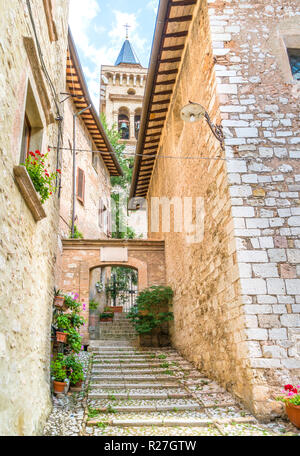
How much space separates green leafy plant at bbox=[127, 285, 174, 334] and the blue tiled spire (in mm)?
23879

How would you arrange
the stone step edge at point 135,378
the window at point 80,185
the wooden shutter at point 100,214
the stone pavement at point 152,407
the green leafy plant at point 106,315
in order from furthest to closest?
the wooden shutter at point 100,214
the green leafy plant at point 106,315
the window at point 80,185
the stone step edge at point 135,378
the stone pavement at point 152,407

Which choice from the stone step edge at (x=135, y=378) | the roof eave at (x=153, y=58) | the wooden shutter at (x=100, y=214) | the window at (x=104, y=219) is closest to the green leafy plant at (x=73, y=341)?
the stone step edge at (x=135, y=378)

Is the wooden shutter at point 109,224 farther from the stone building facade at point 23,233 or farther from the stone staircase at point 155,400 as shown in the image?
the stone building facade at point 23,233

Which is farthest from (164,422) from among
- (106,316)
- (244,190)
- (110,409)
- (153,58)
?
(106,316)

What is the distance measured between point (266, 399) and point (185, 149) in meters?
5.17

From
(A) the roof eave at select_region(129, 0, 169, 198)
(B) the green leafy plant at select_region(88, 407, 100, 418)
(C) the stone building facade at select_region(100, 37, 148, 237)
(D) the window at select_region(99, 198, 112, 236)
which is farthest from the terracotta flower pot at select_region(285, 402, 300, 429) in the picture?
(C) the stone building facade at select_region(100, 37, 148, 237)

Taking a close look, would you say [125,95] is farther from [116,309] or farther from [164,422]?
[164,422]

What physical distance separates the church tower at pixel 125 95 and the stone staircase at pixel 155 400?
18190 millimetres

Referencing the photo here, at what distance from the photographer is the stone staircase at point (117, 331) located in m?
10.6

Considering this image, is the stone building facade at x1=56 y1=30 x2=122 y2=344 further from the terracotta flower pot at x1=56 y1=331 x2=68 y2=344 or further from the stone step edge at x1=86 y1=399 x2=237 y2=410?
the stone step edge at x1=86 y1=399 x2=237 y2=410

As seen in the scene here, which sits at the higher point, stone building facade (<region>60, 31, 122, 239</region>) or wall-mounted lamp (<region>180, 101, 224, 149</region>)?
stone building facade (<region>60, 31, 122, 239</region>)

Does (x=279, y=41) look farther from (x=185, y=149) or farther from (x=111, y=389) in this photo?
(x=111, y=389)

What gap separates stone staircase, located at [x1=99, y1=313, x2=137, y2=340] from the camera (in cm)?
1060

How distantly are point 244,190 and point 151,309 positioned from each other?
5536 millimetres
